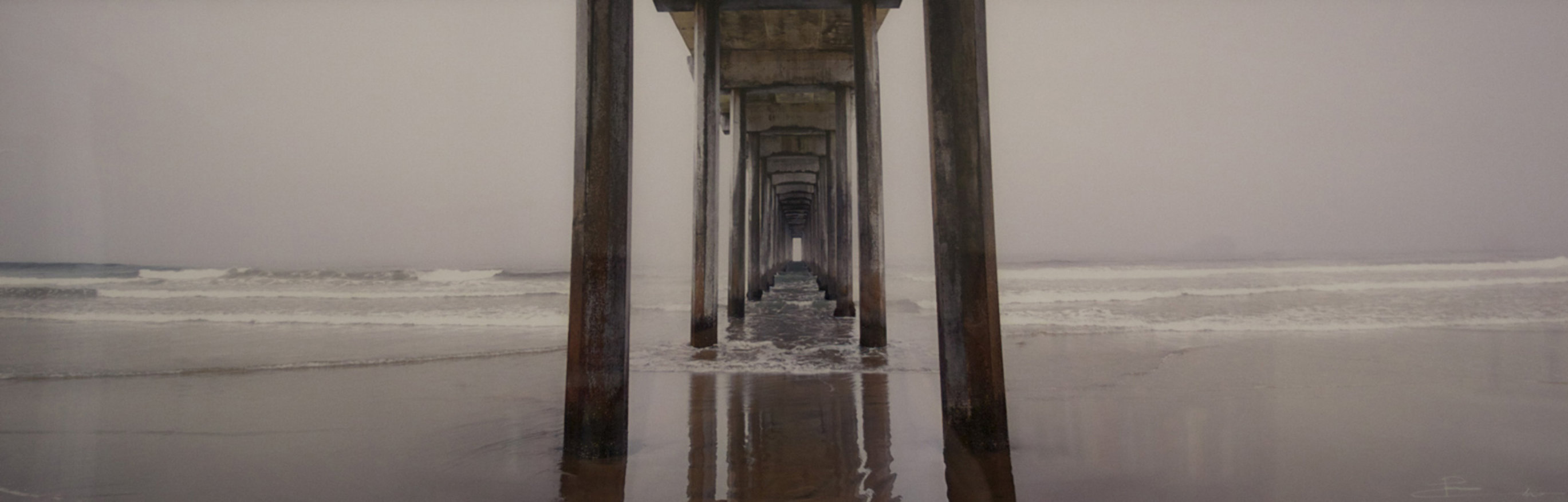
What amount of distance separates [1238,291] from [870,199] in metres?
13.9

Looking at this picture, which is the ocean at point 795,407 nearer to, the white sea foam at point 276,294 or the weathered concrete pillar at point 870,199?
the weathered concrete pillar at point 870,199

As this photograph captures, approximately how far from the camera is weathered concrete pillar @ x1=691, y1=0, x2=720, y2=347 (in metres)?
6.48

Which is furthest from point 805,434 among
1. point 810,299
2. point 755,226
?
point 810,299

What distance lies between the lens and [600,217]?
6.94 ft

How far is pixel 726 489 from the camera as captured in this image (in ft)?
6.87

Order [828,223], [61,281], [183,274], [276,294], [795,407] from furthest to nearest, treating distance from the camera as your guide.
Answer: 1. [183,274]
2. [61,281]
3. [276,294]
4. [828,223]
5. [795,407]

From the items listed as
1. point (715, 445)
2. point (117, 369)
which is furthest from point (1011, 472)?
point (117, 369)

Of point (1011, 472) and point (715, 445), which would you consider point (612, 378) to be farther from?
point (1011, 472)

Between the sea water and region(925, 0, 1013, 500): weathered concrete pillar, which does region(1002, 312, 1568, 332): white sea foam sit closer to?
the sea water

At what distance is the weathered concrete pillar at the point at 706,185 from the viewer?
648cm

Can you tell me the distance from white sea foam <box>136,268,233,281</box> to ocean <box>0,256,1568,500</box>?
41.5ft

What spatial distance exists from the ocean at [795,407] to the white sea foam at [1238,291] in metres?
5.14
